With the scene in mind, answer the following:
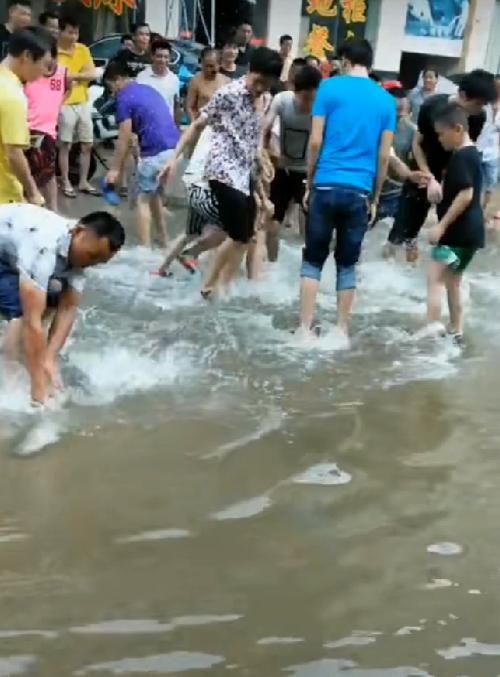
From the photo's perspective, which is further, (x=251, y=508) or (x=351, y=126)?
(x=351, y=126)

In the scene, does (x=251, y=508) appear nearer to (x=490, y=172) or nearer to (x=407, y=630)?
(x=407, y=630)

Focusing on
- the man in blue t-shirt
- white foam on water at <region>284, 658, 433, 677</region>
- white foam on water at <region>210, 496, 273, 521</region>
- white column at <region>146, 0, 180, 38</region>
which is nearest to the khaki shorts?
the man in blue t-shirt

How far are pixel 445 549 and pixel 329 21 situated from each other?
21.2 meters

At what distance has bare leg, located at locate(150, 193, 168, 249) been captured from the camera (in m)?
7.46

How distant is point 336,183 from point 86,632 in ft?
11.2

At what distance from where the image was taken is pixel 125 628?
2693 millimetres

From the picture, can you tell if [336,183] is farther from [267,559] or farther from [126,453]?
[267,559]

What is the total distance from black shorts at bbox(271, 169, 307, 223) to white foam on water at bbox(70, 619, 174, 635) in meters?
4.71

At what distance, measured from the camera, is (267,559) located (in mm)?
3102

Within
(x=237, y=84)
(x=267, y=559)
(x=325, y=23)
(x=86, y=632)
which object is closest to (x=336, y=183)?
(x=237, y=84)

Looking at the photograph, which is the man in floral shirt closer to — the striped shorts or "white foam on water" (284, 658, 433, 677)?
the striped shorts

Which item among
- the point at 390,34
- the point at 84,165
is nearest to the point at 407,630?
the point at 84,165

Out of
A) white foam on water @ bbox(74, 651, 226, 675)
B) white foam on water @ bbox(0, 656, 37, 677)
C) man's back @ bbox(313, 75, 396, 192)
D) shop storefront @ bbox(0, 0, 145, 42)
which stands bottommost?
white foam on water @ bbox(0, 656, 37, 677)

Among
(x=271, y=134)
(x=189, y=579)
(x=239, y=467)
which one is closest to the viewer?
(x=189, y=579)
